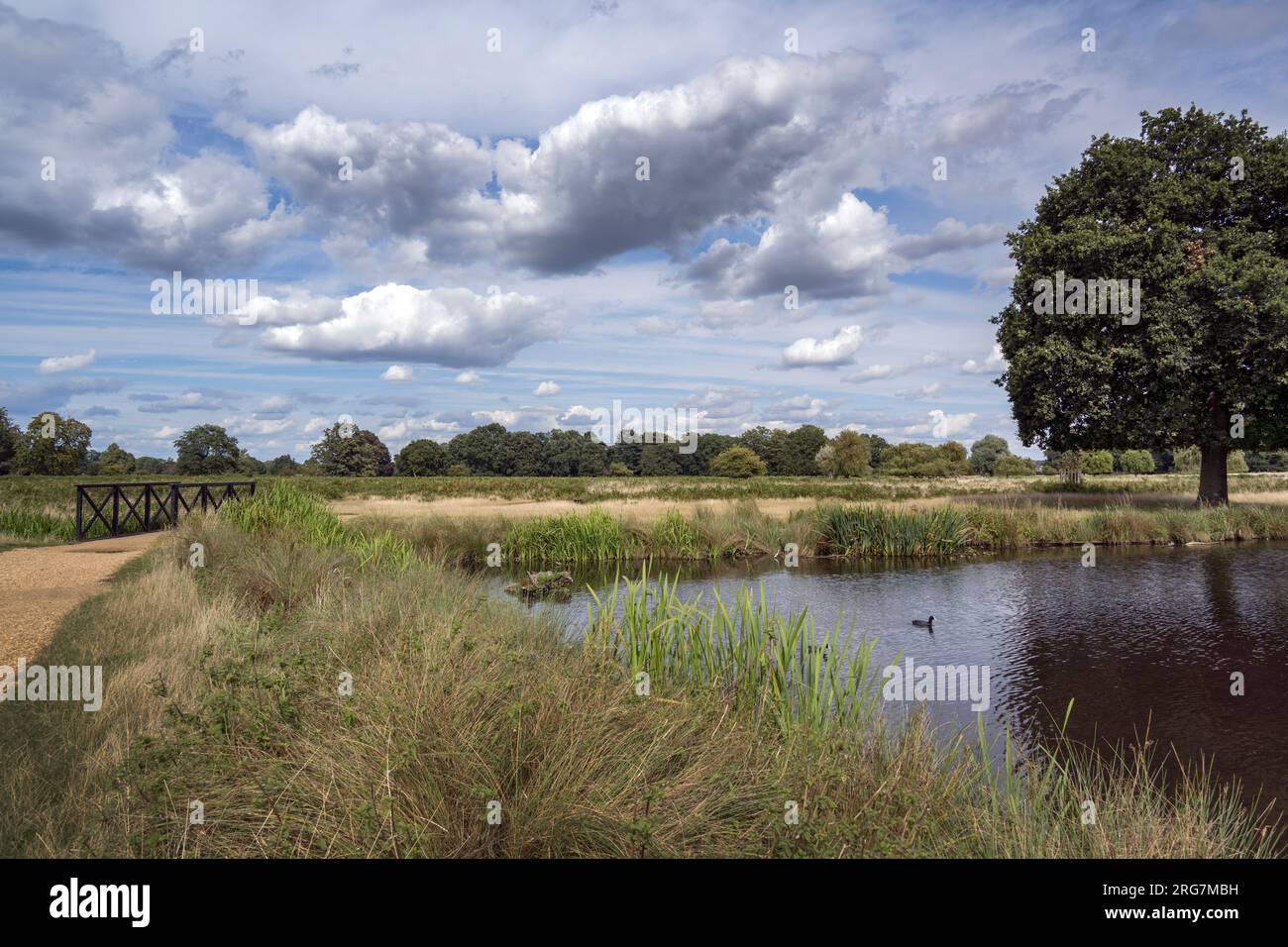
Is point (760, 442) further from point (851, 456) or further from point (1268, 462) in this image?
point (1268, 462)

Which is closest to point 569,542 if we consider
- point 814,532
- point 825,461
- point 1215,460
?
point 814,532

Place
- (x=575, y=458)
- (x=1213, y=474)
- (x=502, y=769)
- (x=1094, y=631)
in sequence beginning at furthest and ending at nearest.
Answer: (x=575, y=458) → (x=1213, y=474) → (x=1094, y=631) → (x=502, y=769)

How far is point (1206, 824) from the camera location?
432cm

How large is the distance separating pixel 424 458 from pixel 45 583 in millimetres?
112336

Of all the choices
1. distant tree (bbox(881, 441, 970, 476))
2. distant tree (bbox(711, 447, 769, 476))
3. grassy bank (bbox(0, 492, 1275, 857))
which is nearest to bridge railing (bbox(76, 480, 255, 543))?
grassy bank (bbox(0, 492, 1275, 857))

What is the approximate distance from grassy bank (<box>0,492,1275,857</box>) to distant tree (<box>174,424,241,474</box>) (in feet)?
266

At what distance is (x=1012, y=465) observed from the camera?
368ft

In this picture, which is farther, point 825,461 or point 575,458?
point 575,458

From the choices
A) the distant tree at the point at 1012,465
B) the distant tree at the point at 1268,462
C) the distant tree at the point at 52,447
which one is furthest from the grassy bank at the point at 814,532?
the distant tree at the point at 1012,465

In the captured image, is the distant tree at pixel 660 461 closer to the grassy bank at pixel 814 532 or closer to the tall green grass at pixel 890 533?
the grassy bank at pixel 814 532

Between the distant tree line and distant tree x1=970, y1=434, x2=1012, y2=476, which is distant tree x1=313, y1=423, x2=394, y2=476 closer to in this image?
the distant tree line
